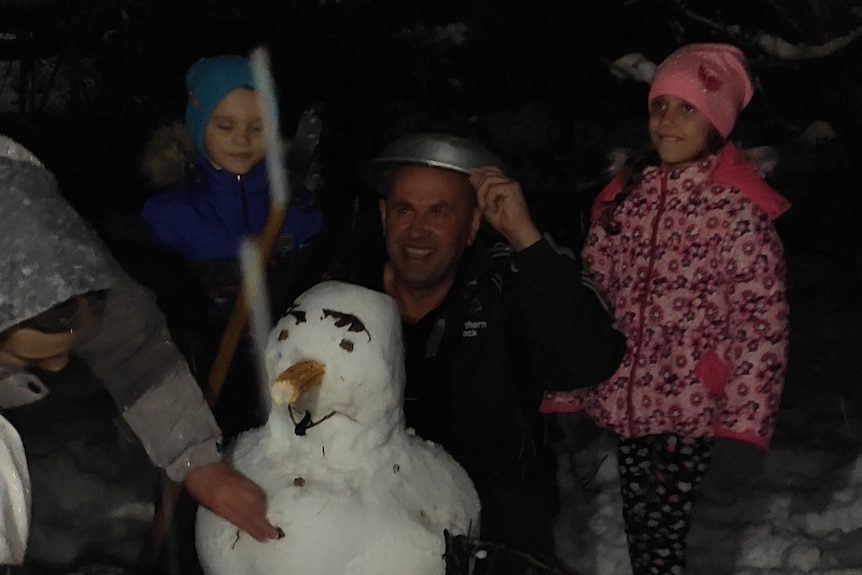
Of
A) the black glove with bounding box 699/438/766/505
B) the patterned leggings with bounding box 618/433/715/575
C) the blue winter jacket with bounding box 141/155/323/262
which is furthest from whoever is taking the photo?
the black glove with bounding box 699/438/766/505

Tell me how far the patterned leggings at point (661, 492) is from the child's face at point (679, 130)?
403 mm

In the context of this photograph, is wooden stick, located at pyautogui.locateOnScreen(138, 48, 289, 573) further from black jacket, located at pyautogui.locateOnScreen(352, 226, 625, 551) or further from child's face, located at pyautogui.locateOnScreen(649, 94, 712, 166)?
child's face, located at pyautogui.locateOnScreen(649, 94, 712, 166)

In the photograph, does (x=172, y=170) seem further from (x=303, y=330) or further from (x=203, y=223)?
(x=303, y=330)

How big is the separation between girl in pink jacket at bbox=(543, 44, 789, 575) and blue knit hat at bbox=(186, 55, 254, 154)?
58 cm

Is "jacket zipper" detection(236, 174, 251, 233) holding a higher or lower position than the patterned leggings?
higher

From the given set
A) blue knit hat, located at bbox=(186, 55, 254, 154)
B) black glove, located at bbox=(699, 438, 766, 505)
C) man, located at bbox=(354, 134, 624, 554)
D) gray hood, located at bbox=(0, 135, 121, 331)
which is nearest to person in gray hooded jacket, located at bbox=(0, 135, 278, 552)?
gray hood, located at bbox=(0, 135, 121, 331)

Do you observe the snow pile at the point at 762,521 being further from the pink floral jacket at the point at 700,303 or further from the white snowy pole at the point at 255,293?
the white snowy pole at the point at 255,293

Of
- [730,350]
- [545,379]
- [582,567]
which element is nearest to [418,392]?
[545,379]

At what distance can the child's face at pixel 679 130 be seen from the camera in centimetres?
111

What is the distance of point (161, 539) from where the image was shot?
1126 mm

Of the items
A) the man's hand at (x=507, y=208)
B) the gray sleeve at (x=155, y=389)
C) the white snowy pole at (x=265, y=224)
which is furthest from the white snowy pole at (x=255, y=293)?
the man's hand at (x=507, y=208)

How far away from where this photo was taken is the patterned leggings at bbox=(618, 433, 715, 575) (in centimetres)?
122

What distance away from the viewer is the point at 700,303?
1.15 meters

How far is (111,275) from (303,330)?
0.20 metres
